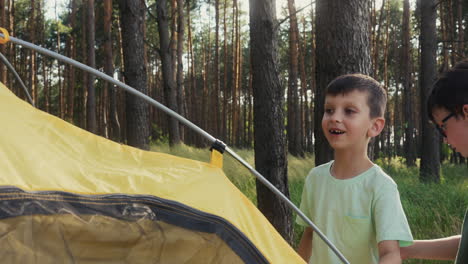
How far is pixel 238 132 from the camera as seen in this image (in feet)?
80.1

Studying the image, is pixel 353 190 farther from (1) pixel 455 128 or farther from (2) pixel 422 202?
(2) pixel 422 202

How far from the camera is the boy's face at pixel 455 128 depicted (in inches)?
62.1

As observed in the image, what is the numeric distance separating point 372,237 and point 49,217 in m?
1.23

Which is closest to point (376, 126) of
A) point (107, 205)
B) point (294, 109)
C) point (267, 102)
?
point (107, 205)

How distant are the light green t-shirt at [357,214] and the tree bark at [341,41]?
1444 millimetres

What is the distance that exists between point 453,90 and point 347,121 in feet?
1.64

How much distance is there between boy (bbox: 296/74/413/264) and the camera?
1871mm

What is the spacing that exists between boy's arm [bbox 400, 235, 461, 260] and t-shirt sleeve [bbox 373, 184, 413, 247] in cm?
11

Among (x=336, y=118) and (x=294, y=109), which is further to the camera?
(x=294, y=109)

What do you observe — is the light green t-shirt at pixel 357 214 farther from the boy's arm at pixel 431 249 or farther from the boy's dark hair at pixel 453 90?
the boy's dark hair at pixel 453 90

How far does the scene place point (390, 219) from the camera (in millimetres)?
1816

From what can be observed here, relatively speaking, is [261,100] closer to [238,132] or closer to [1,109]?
[1,109]

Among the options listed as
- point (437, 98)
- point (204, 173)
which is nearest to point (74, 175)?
point (204, 173)

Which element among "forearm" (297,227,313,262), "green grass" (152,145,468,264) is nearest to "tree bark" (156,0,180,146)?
"green grass" (152,145,468,264)
